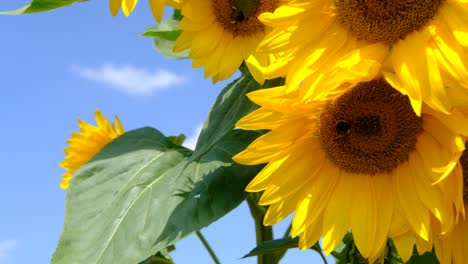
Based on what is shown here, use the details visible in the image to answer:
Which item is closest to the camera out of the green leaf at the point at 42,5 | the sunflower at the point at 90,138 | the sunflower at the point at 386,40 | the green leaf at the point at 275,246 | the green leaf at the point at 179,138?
the sunflower at the point at 386,40

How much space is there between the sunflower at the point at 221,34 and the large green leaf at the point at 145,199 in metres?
0.18

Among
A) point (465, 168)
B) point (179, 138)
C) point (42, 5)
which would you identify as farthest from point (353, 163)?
point (179, 138)

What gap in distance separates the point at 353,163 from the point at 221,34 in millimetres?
461

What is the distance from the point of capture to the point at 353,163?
1.38 meters

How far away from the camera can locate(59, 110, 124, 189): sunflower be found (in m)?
2.70

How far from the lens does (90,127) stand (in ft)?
8.89

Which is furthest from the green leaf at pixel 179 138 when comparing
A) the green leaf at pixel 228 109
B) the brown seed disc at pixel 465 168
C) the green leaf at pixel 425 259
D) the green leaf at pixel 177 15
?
the brown seed disc at pixel 465 168

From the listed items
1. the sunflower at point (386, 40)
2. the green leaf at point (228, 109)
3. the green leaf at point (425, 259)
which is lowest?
the green leaf at point (425, 259)

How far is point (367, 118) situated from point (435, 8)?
0.76 ft

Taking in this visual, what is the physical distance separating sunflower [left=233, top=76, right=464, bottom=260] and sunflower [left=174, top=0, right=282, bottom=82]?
330 mm

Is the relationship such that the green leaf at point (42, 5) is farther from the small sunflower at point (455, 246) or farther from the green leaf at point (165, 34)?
the small sunflower at point (455, 246)

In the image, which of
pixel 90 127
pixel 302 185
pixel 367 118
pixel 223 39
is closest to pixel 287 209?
pixel 302 185

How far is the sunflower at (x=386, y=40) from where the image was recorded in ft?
3.58

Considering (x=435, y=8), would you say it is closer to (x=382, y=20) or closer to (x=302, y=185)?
(x=382, y=20)
